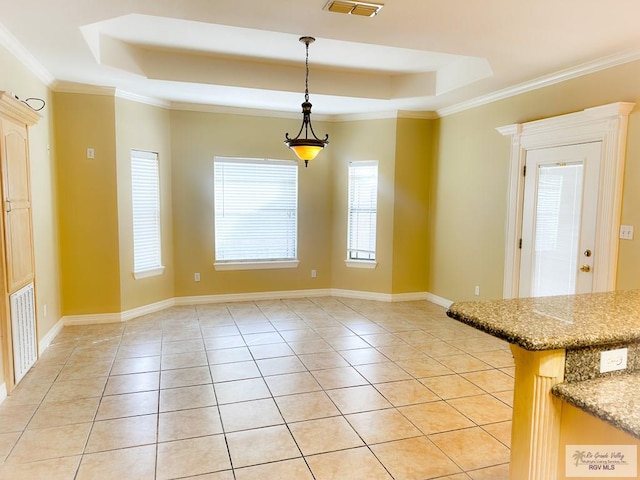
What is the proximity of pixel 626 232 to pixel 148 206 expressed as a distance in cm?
487

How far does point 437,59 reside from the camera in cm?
438

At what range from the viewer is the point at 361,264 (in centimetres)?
605

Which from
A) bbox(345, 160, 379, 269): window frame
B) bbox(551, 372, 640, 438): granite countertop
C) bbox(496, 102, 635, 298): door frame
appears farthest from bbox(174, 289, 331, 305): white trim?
bbox(551, 372, 640, 438): granite countertop

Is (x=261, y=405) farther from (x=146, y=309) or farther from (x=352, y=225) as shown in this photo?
(x=352, y=225)

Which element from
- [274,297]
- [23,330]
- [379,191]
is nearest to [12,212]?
[23,330]

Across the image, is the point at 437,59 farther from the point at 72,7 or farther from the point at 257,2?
the point at 72,7

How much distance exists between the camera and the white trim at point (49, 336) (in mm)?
3881

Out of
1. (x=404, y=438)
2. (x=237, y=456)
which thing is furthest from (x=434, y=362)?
(x=237, y=456)

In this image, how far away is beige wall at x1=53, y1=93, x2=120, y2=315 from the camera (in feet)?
14.7

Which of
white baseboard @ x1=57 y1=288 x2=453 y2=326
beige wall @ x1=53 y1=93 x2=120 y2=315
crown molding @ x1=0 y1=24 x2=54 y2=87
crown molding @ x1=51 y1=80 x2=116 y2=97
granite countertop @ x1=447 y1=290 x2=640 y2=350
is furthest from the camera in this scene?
white baseboard @ x1=57 y1=288 x2=453 y2=326

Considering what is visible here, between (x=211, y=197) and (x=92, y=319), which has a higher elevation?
(x=211, y=197)

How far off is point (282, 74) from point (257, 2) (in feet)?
6.86

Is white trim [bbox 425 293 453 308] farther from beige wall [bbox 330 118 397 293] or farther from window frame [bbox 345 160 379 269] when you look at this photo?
window frame [bbox 345 160 379 269]

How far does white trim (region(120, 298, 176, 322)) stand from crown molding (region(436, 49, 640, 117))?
4427mm
